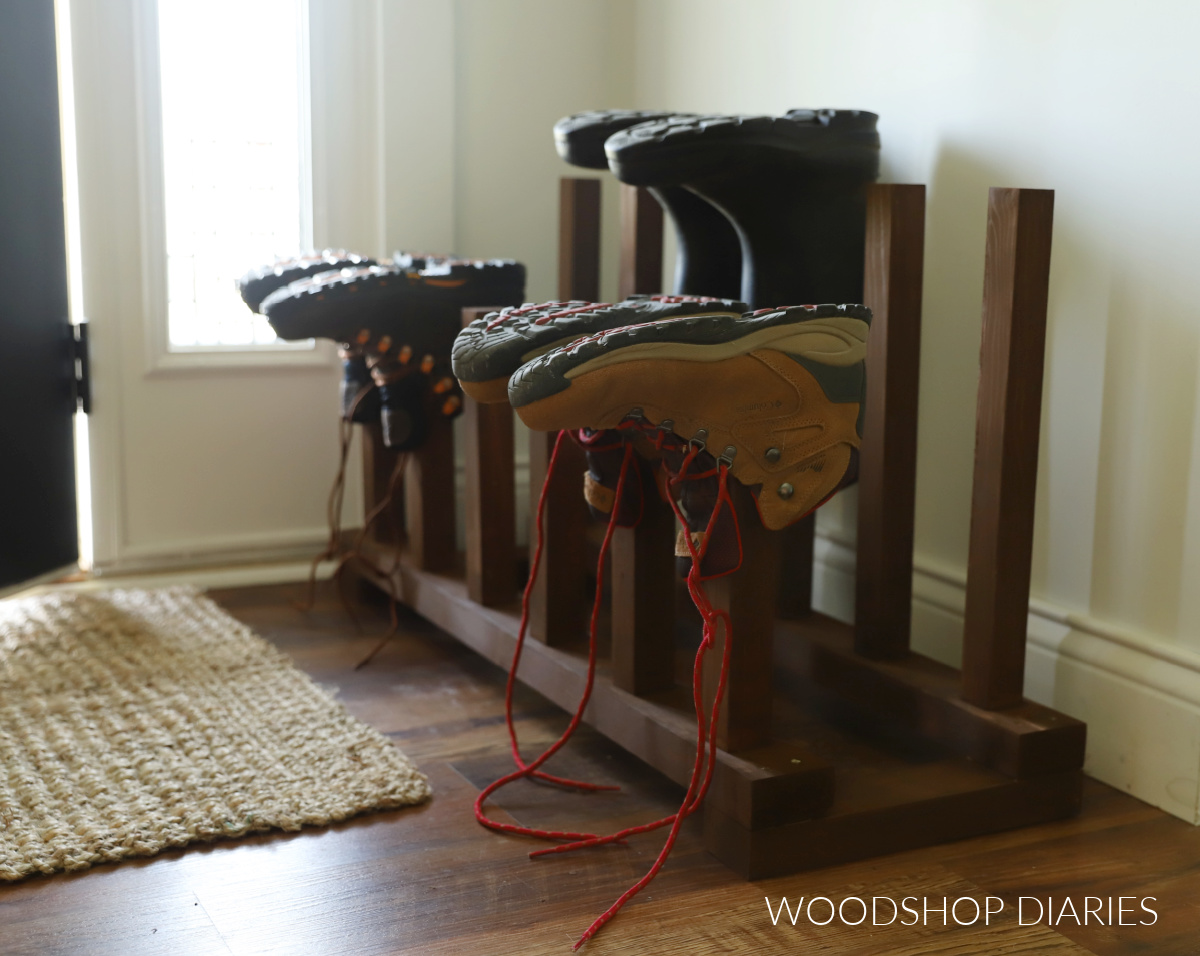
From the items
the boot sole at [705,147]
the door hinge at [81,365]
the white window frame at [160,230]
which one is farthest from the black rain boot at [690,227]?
the door hinge at [81,365]

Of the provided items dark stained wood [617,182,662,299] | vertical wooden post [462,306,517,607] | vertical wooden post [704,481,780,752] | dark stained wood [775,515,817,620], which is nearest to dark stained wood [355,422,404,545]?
vertical wooden post [462,306,517,607]

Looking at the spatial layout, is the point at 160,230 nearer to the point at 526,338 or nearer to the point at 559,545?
the point at 559,545

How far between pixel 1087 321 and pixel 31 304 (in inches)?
54.2

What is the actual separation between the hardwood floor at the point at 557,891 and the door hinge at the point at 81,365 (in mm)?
996

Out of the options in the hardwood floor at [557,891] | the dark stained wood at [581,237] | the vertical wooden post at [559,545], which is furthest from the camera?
the dark stained wood at [581,237]

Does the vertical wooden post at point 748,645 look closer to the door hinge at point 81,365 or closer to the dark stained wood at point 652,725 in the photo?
the dark stained wood at point 652,725

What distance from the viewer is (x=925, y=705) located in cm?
121

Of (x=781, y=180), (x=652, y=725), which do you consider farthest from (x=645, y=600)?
(x=781, y=180)

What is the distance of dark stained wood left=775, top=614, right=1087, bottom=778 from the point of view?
44.5 inches

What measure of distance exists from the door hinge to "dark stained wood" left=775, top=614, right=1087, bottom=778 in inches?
45.7

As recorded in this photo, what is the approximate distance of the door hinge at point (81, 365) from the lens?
6.08 ft

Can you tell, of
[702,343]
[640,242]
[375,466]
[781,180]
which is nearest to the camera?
[702,343]

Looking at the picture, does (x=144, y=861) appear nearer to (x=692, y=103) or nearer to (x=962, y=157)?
(x=962, y=157)

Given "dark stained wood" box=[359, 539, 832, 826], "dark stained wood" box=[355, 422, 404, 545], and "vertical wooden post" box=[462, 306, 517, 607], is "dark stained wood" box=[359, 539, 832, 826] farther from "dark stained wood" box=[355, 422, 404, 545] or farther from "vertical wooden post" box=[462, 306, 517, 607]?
"dark stained wood" box=[355, 422, 404, 545]
